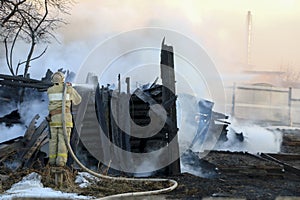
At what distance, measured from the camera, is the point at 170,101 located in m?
9.53

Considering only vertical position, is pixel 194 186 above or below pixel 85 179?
below

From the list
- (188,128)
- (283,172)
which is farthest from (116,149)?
(188,128)

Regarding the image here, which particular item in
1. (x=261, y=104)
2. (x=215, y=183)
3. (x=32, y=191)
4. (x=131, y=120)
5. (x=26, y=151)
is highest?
(x=261, y=104)

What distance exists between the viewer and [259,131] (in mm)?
18938

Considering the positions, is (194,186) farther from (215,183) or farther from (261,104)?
(261,104)

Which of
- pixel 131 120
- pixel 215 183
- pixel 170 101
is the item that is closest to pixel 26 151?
pixel 131 120

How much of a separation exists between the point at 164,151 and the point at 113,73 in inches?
279

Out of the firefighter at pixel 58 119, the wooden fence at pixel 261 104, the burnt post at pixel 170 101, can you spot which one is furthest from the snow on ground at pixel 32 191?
the wooden fence at pixel 261 104

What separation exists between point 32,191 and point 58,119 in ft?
4.18

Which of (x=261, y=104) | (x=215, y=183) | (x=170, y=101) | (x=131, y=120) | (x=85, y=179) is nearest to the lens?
(x=85, y=179)

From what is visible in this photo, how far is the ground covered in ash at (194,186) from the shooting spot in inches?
268

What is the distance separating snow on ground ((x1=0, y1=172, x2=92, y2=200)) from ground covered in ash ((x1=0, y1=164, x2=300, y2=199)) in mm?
135

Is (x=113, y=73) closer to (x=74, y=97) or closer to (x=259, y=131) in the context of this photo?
(x=259, y=131)

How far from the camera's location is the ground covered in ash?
6.80 m
